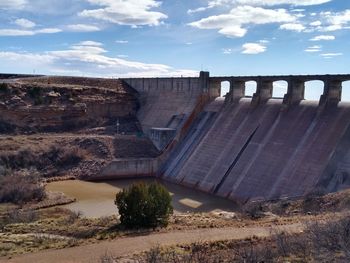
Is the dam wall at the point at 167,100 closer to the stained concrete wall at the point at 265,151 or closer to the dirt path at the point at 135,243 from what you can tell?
the stained concrete wall at the point at 265,151

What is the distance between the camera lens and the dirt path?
44.1ft

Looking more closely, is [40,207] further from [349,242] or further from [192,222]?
[349,242]

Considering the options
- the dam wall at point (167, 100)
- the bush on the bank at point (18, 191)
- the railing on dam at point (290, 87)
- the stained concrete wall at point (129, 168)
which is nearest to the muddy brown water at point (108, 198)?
the stained concrete wall at point (129, 168)

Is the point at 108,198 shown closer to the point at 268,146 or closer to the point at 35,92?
the point at 268,146

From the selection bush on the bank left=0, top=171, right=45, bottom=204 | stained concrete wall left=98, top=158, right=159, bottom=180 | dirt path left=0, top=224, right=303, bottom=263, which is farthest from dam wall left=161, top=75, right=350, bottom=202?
bush on the bank left=0, top=171, right=45, bottom=204

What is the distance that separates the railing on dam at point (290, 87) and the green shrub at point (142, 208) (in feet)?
53.1

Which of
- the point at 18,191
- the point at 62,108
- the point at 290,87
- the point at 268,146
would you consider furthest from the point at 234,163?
the point at 62,108

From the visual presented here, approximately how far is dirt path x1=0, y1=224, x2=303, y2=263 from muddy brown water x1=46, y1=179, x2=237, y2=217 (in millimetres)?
10862

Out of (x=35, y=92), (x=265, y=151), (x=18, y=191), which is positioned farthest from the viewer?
(x=35, y=92)

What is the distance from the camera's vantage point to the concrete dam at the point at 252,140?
2602 cm

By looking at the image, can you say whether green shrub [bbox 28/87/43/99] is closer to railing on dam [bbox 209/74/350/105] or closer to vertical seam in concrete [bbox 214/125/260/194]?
railing on dam [bbox 209/74/350/105]

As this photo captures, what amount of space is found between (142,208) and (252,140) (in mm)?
15969

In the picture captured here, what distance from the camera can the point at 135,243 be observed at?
48.1 ft

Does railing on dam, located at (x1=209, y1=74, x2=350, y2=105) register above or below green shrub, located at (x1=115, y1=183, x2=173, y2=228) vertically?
above
